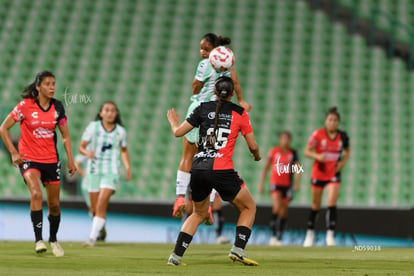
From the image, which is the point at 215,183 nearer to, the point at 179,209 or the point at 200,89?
the point at 179,209

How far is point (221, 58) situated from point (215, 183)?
1683 mm

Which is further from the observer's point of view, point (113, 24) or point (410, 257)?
point (113, 24)

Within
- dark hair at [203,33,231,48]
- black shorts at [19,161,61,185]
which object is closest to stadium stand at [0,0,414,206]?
black shorts at [19,161,61,185]

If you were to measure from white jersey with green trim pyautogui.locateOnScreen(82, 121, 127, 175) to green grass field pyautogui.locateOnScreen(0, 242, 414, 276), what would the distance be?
83.9 inches

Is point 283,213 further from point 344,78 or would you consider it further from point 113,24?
point 113,24

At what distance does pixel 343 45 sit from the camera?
23188 mm

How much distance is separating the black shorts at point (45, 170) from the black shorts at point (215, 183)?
7.63 feet

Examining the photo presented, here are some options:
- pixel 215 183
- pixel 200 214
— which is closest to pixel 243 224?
pixel 200 214

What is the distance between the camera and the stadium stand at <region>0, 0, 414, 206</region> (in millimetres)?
20125

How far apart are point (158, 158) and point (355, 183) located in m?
4.22

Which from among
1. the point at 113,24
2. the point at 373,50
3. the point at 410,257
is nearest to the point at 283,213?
the point at 410,257

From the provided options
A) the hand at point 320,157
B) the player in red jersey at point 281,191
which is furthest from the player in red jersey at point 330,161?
the player in red jersey at point 281,191

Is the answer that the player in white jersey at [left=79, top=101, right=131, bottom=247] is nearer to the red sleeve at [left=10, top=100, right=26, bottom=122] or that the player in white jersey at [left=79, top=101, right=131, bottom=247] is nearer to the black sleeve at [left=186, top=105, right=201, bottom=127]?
the red sleeve at [left=10, top=100, right=26, bottom=122]

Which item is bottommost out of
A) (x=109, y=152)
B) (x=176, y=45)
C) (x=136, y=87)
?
(x=109, y=152)
